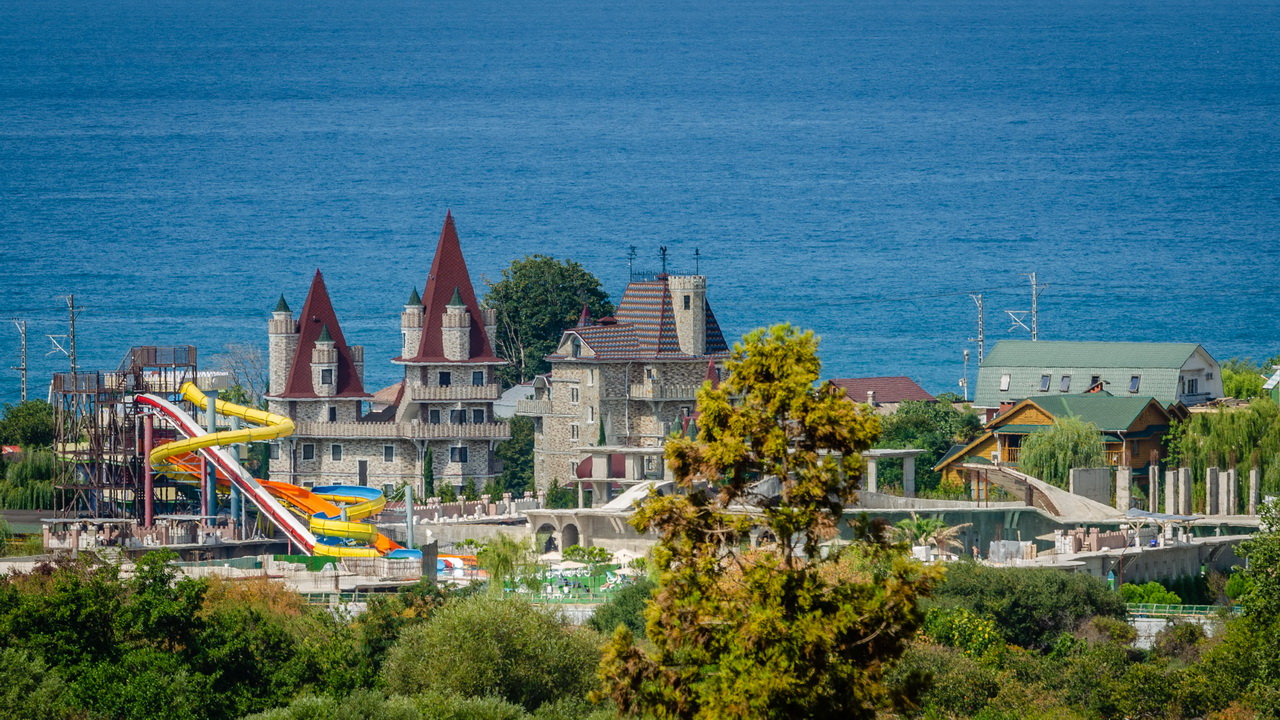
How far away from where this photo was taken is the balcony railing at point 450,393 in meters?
92.7

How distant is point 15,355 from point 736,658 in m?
153

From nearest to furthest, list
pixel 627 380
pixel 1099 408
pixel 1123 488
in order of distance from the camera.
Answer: pixel 1123 488, pixel 1099 408, pixel 627 380

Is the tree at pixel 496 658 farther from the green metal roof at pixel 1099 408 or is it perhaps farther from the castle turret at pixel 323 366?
the castle turret at pixel 323 366

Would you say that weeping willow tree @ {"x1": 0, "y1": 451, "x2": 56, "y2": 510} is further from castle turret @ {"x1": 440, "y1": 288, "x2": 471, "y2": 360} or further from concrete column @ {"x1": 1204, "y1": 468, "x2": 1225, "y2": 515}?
concrete column @ {"x1": 1204, "y1": 468, "x2": 1225, "y2": 515}

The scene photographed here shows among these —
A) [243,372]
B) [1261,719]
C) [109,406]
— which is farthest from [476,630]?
[243,372]

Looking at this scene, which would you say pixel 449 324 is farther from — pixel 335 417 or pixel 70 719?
pixel 70 719

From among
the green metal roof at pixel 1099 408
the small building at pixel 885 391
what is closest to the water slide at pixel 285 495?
the green metal roof at pixel 1099 408

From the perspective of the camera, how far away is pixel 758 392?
Answer: 33375 mm

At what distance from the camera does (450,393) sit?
9281 centimetres

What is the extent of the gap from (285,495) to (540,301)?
35.2 m

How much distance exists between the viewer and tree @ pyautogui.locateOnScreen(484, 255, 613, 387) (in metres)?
116

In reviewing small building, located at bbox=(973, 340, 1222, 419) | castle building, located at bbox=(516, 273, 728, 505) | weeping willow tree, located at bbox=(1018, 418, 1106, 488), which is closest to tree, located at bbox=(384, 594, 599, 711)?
weeping willow tree, located at bbox=(1018, 418, 1106, 488)

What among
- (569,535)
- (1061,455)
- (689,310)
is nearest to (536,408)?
(689,310)

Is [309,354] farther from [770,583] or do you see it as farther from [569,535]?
[770,583]
